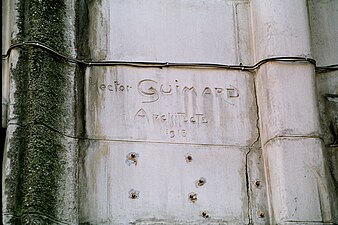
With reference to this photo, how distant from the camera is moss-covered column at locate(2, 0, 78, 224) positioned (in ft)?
21.5

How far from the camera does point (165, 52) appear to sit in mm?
7504

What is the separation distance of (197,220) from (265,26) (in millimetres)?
1731

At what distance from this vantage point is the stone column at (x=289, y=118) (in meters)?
7.00

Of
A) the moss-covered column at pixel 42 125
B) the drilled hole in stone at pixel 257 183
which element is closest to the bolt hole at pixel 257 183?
the drilled hole in stone at pixel 257 183

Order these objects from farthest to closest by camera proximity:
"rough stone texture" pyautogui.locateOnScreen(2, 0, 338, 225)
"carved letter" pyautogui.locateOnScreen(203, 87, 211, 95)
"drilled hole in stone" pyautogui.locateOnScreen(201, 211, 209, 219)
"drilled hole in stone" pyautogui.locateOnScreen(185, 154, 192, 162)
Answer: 1. "carved letter" pyautogui.locateOnScreen(203, 87, 211, 95)
2. "drilled hole in stone" pyautogui.locateOnScreen(185, 154, 192, 162)
3. "drilled hole in stone" pyautogui.locateOnScreen(201, 211, 209, 219)
4. "rough stone texture" pyautogui.locateOnScreen(2, 0, 338, 225)

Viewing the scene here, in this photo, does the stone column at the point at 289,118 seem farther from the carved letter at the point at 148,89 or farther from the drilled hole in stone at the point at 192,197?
the carved letter at the point at 148,89

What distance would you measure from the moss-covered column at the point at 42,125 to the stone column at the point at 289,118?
5.07ft

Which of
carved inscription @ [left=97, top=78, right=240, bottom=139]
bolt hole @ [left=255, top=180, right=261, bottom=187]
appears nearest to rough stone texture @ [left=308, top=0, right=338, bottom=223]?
bolt hole @ [left=255, top=180, right=261, bottom=187]

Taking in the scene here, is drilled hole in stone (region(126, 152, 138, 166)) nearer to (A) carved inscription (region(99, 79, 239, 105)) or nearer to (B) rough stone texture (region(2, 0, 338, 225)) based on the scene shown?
(B) rough stone texture (region(2, 0, 338, 225))

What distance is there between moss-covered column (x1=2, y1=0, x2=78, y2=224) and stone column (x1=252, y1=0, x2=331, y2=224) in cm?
155

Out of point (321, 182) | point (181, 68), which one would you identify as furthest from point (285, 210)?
point (181, 68)

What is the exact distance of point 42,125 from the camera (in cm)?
675

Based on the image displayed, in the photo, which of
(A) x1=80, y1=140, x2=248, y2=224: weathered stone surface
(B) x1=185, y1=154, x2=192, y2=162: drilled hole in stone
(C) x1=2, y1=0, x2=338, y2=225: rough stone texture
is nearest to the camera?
(C) x1=2, y1=0, x2=338, y2=225: rough stone texture

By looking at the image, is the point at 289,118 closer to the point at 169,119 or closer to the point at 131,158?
the point at 169,119
